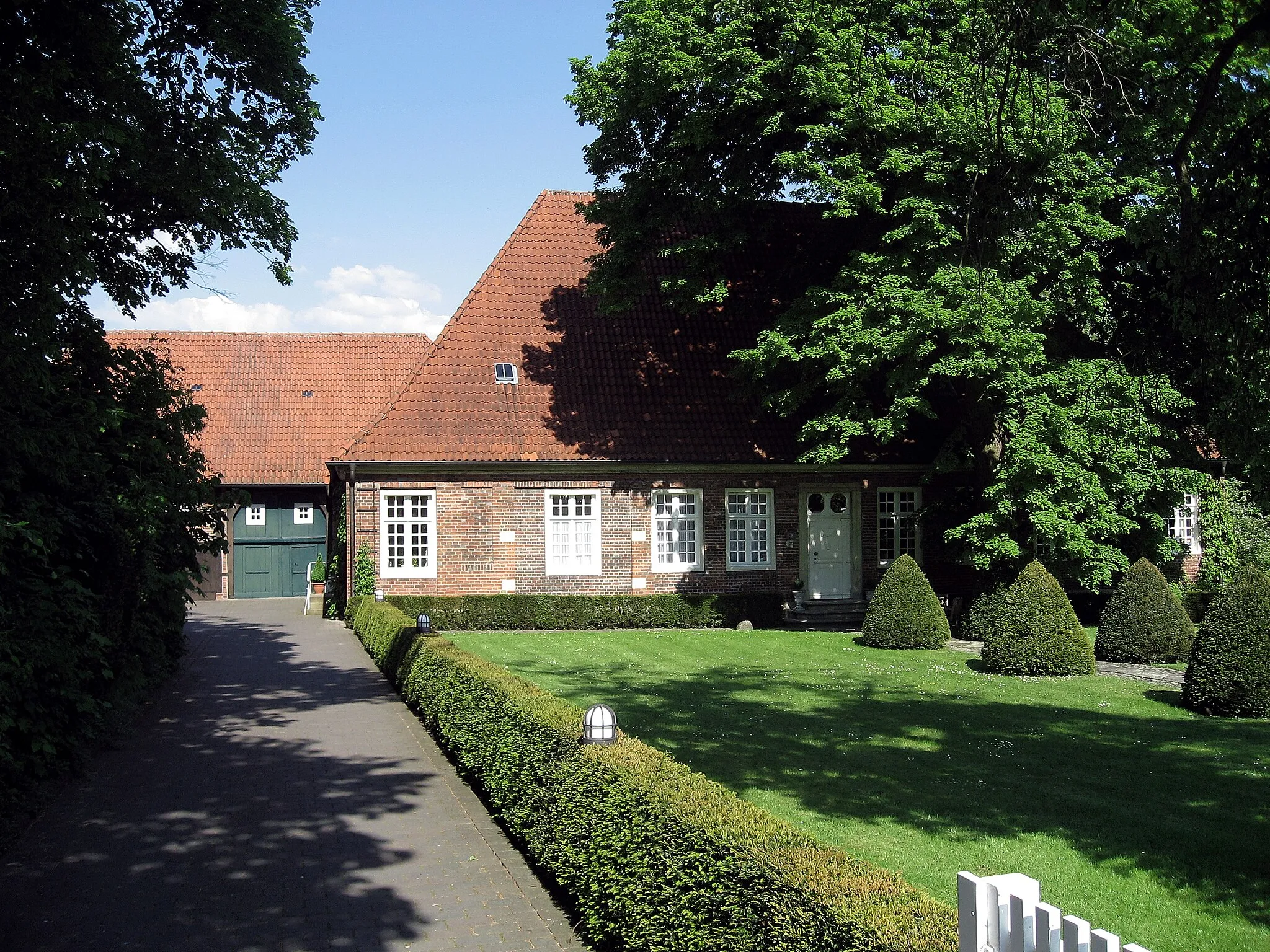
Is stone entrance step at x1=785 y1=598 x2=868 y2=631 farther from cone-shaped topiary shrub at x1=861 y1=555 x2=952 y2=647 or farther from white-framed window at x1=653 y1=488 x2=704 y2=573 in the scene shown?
cone-shaped topiary shrub at x1=861 y1=555 x2=952 y2=647

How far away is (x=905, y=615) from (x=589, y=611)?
23.7ft

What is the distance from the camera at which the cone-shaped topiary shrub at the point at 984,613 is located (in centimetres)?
1827

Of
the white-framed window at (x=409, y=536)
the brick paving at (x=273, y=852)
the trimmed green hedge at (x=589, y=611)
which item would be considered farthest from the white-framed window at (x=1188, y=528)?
the brick paving at (x=273, y=852)

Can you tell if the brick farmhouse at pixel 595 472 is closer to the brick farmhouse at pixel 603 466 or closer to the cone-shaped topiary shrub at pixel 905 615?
the brick farmhouse at pixel 603 466

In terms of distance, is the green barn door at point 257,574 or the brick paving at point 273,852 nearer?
the brick paving at point 273,852

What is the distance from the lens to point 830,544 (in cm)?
2678

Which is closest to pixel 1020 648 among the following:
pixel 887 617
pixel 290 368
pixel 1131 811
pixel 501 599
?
pixel 887 617

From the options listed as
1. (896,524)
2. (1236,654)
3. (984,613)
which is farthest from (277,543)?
(1236,654)

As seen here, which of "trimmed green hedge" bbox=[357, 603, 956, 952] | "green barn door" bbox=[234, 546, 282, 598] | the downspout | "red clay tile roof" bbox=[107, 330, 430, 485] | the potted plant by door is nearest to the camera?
"trimmed green hedge" bbox=[357, 603, 956, 952]

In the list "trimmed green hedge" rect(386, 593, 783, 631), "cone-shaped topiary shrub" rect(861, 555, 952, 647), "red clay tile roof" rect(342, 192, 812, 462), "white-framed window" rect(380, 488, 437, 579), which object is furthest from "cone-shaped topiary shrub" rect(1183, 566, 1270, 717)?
"white-framed window" rect(380, 488, 437, 579)

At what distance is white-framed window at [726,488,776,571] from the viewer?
25984 millimetres

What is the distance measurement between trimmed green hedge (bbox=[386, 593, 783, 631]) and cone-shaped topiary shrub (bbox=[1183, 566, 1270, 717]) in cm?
1223

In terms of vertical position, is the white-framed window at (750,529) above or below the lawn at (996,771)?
above

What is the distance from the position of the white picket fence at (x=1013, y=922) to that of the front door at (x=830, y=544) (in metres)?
23.2
